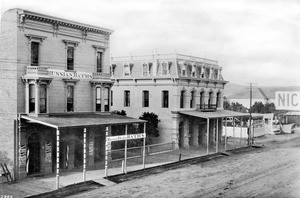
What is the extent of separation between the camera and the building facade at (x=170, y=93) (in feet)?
114

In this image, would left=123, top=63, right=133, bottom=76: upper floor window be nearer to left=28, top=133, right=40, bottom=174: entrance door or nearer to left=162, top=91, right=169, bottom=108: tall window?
left=162, top=91, right=169, bottom=108: tall window

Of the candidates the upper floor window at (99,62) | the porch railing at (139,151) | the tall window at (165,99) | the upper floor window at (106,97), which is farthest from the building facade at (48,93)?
the tall window at (165,99)

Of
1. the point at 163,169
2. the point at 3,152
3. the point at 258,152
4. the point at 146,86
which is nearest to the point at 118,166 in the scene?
the point at 163,169

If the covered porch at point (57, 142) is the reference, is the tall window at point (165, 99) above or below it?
above

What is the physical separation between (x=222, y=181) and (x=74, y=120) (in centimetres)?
986

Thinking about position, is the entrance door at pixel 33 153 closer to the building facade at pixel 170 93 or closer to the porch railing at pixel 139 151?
the porch railing at pixel 139 151

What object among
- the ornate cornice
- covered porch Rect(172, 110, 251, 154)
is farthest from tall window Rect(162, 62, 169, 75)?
the ornate cornice

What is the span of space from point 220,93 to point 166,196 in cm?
2662

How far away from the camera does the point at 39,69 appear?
2148 centimetres

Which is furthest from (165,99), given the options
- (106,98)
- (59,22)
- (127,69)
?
(59,22)

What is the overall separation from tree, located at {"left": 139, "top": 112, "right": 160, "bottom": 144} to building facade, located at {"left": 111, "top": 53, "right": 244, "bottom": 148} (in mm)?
813

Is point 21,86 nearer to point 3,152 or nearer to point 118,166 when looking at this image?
point 3,152

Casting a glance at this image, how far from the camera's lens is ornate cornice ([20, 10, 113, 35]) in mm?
21281

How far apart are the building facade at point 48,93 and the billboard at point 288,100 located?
10.5m
